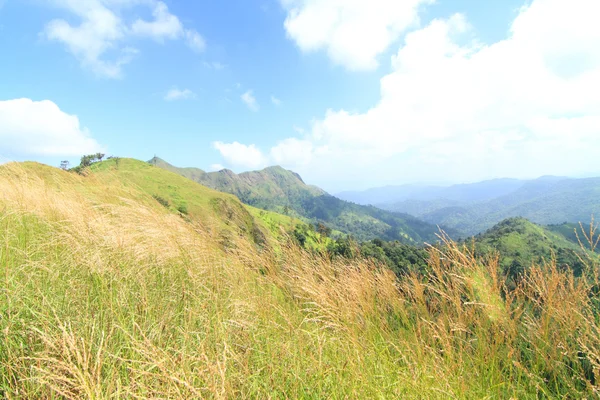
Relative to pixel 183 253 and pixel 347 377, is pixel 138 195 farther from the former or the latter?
pixel 347 377

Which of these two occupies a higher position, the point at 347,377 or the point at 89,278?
the point at 89,278

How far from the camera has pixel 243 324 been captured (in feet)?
8.70

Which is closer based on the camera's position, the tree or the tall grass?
the tall grass

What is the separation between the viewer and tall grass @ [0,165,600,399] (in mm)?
2072

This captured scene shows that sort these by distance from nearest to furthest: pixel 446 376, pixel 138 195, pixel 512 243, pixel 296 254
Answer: pixel 446 376 → pixel 296 254 → pixel 138 195 → pixel 512 243

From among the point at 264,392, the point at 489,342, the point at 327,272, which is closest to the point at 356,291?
the point at 327,272

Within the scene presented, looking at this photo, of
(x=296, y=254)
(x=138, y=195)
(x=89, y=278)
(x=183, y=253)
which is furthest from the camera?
(x=138, y=195)

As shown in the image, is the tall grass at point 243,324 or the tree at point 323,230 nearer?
the tall grass at point 243,324

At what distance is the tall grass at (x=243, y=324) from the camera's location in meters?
2.07

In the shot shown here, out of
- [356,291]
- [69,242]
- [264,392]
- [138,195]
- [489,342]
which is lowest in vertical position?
[489,342]

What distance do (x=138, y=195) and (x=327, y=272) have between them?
4256mm

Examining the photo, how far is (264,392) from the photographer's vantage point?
7.54ft

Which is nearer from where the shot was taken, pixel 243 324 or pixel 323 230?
pixel 243 324

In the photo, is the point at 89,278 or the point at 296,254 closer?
the point at 89,278
